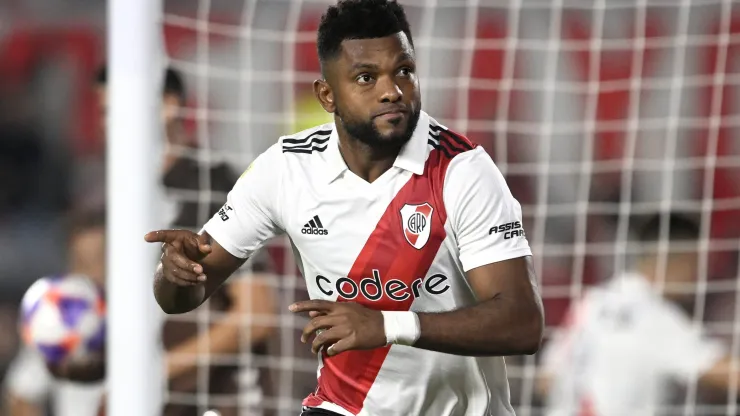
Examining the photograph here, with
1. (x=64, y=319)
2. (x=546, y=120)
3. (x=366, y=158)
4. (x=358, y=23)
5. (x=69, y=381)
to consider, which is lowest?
(x=69, y=381)

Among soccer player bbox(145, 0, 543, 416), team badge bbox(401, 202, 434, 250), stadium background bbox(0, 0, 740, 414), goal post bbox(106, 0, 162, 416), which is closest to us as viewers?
soccer player bbox(145, 0, 543, 416)

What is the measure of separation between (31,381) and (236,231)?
2985 millimetres

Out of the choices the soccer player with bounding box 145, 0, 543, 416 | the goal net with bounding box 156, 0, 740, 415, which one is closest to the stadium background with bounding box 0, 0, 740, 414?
the goal net with bounding box 156, 0, 740, 415

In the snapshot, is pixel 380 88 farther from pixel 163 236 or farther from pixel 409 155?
pixel 163 236

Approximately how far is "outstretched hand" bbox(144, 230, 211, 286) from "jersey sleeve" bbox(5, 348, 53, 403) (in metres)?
2.92

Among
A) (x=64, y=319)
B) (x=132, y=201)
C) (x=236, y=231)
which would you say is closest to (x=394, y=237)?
(x=236, y=231)

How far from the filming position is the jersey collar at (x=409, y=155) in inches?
124

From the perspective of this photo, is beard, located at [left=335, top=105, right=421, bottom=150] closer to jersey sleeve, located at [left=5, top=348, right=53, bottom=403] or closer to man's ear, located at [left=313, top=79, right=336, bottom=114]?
man's ear, located at [left=313, top=79, right=336, bottom=114]

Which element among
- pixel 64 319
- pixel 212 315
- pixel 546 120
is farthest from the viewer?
pixel 546 120

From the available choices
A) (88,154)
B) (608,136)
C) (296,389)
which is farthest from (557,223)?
(88,154)

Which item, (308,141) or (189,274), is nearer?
(189,274)

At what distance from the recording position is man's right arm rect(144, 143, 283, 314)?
327 centimetres

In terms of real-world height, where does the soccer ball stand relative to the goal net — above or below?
below

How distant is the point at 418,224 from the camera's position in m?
3.12
